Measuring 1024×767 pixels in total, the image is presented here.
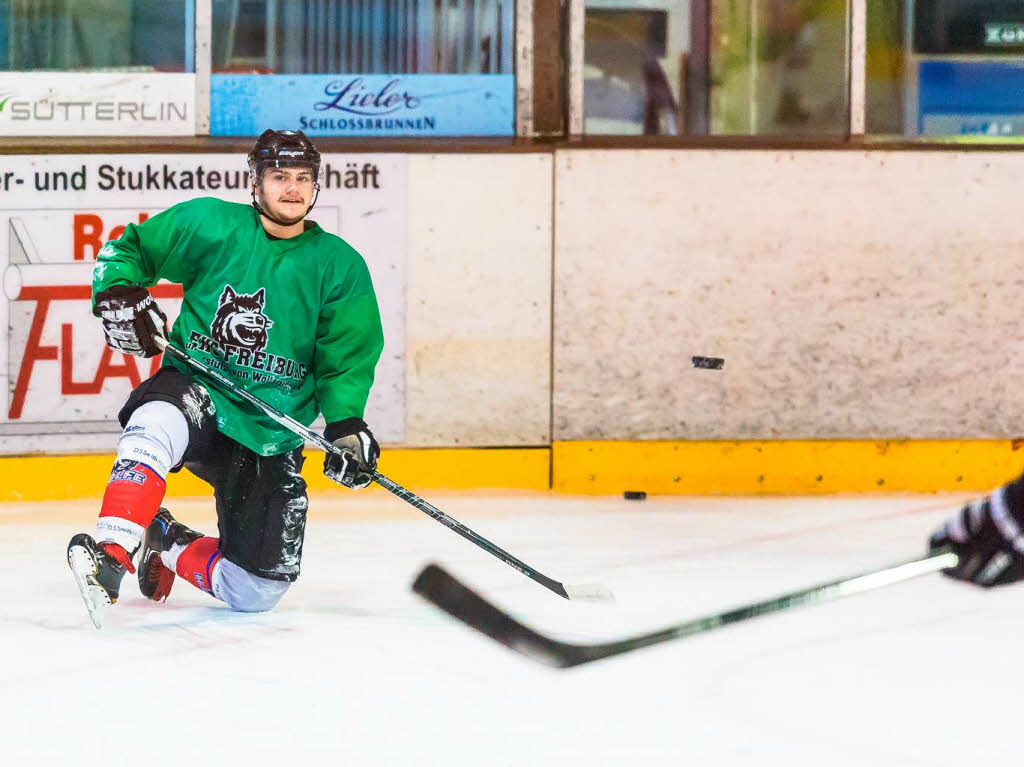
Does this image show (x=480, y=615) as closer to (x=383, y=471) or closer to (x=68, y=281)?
(x=383, y=471)

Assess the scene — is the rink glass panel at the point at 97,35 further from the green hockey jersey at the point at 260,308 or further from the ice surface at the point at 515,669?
the green hockey jersey at the point at 260,308

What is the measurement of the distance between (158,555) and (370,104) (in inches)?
90.4

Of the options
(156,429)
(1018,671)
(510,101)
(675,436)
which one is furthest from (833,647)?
(510,101)

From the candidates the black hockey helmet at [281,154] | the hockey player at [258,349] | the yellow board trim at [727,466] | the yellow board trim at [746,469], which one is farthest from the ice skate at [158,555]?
the yellow board trim at [746,469]

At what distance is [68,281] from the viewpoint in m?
4.99

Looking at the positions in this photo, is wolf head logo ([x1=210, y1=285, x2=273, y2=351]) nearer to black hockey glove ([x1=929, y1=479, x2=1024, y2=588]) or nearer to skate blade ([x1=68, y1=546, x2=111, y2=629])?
skate blade ([x1=68, y1=546, x2=111, y2=629])

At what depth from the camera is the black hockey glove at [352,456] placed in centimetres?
322

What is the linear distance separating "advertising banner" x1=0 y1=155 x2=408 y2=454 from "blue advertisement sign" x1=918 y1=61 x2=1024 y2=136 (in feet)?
7.54

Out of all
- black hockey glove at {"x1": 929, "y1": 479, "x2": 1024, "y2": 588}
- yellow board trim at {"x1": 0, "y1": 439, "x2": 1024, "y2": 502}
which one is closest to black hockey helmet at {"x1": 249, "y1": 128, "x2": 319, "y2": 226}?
black hockey glove at {"x1": 929, "y1": 479, "x2": 1024, "y2": 588}

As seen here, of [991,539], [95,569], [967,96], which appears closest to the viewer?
[991,539]

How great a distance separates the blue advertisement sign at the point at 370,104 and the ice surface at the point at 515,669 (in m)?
1.55

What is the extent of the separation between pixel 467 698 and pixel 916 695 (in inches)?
30.4

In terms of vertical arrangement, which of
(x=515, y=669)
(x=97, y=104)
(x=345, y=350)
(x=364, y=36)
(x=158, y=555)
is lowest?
(x=515, y=669)

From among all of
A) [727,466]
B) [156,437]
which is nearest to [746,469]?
[727,466]
